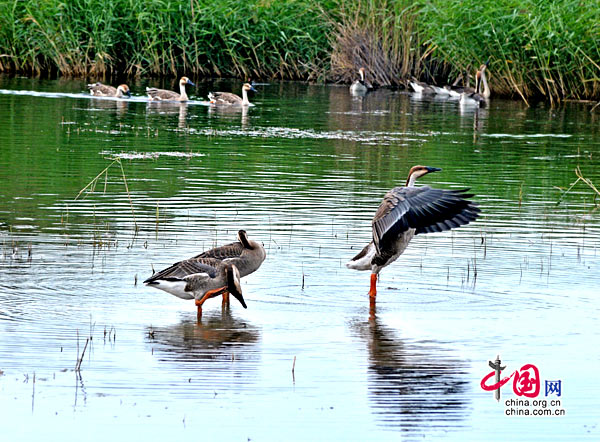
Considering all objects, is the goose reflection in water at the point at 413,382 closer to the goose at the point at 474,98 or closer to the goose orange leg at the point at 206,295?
the goose orange leg at the point at 206,295

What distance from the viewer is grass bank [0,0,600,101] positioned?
30375 mm

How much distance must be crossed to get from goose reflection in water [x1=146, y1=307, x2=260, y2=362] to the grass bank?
2184 cm

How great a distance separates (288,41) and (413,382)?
29.1 m

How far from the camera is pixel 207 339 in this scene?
27.8 ft

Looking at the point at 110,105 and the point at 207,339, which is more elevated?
the point at 110,105

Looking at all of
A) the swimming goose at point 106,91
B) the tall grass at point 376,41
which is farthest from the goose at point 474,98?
the swimming goose at point 106,91

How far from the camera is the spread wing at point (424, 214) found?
30.7 ft

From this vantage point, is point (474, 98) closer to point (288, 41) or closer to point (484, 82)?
point (484, 82)

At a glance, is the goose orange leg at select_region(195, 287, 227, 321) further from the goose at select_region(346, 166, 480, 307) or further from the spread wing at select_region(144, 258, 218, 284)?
the goose at select_region(346, 166, 480, 307)

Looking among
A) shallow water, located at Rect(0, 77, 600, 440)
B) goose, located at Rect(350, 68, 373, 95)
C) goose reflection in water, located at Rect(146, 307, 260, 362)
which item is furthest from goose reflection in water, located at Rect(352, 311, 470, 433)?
goose, located at Rect(350, 68, 373, 95)

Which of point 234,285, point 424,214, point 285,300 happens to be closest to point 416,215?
point 424,214

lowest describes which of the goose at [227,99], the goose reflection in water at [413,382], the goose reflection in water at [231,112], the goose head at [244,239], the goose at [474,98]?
the goose reflection in water at [413,382]

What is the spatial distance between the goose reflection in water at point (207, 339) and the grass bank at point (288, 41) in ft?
71.7

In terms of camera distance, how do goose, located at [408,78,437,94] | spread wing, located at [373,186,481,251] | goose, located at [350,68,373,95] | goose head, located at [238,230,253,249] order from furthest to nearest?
goose, located at [350,68,373,95] < goose, located at [408,78,437,94] < goose head, located at [238,230,253,249] < spread wing, located at [373,186,481,251]
